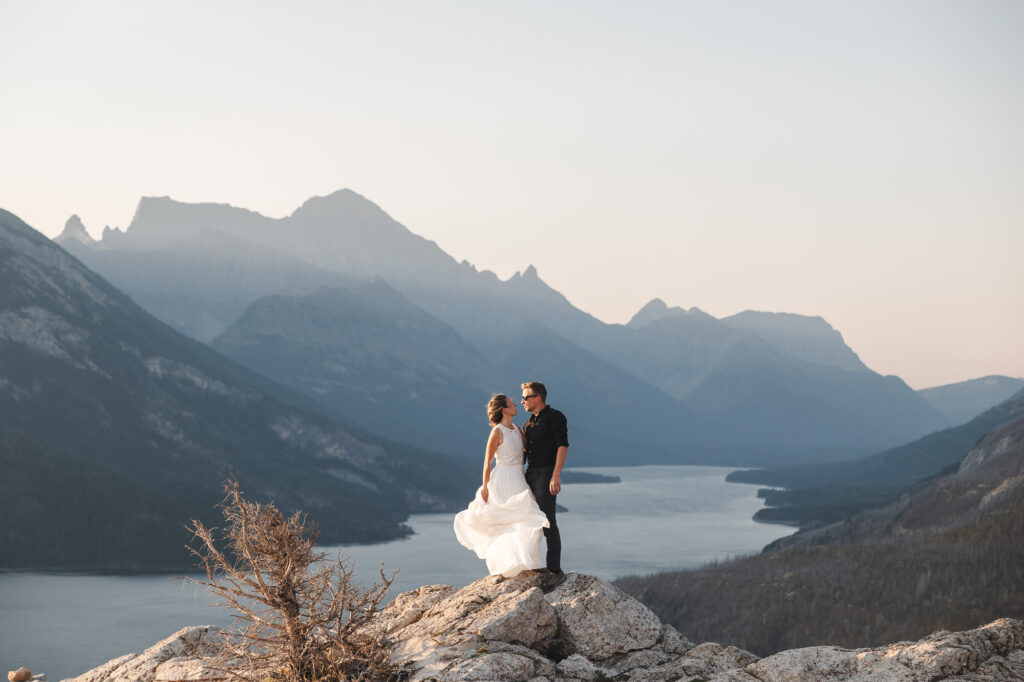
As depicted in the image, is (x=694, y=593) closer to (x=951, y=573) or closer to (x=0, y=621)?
(x=951, y=573)

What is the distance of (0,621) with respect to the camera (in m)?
191

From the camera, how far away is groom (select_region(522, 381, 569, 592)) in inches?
750

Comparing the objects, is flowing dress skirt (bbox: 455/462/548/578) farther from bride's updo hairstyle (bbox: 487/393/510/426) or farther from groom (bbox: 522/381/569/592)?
bride's updo hairstyle (bbox: 487/393/510/426)

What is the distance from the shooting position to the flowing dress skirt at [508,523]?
61.8 feet

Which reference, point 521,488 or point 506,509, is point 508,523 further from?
point 521,488

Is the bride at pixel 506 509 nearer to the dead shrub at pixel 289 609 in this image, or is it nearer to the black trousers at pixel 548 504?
the black trousers at pixel 548 504

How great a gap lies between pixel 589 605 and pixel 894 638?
119019 millimetres

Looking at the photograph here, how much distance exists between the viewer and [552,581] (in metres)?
19.0

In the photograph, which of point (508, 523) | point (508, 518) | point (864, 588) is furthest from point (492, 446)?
point (864, 588)

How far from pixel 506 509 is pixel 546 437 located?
160 centimetres

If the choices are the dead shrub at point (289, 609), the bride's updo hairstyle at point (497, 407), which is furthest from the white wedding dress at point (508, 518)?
the dead shrub at point (289, 609)

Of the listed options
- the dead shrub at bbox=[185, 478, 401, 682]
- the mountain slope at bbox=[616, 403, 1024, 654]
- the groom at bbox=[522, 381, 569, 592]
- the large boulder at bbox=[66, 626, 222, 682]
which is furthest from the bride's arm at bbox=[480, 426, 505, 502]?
the mountain slope at bbox=[616, 403, 1024, 654]

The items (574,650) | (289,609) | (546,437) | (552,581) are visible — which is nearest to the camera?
(289,609)

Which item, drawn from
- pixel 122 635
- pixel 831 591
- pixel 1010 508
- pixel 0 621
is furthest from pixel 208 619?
pixel 1010 508
